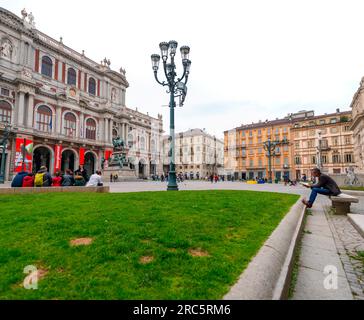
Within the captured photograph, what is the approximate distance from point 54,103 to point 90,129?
26.7 feet

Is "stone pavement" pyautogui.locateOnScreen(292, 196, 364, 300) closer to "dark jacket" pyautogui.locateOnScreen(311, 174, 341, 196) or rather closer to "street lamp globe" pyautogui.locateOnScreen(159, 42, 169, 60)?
"dark jacket" pyautogui.locateOnScreen(311, 174, 341, 196)

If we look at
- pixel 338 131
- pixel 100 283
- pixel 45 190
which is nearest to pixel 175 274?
pixel 100 283

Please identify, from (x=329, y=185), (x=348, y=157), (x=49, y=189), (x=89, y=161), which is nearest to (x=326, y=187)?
(x=329, y=185)

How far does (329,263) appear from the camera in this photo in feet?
11.0

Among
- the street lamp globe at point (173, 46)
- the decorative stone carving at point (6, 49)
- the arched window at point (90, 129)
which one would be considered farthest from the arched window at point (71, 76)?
the street lamp globe at point (173, 46)

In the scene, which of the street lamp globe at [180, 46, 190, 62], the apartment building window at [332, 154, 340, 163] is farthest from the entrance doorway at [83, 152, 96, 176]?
the apartment building window at [332, 154, 340, 163]

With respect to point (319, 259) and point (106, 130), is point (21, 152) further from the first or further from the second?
point (319, 259)

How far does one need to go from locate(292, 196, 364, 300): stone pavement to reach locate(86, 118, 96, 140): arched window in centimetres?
4422

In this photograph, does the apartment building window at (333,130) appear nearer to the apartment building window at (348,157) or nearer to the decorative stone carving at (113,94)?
the apartment building window at (348,157)

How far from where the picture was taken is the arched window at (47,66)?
37.7 meters

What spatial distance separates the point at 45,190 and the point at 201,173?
6388 cm

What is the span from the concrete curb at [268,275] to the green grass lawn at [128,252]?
11cm

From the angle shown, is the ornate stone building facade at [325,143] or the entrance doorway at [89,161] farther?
the ornate stone building facade at [325,143]
